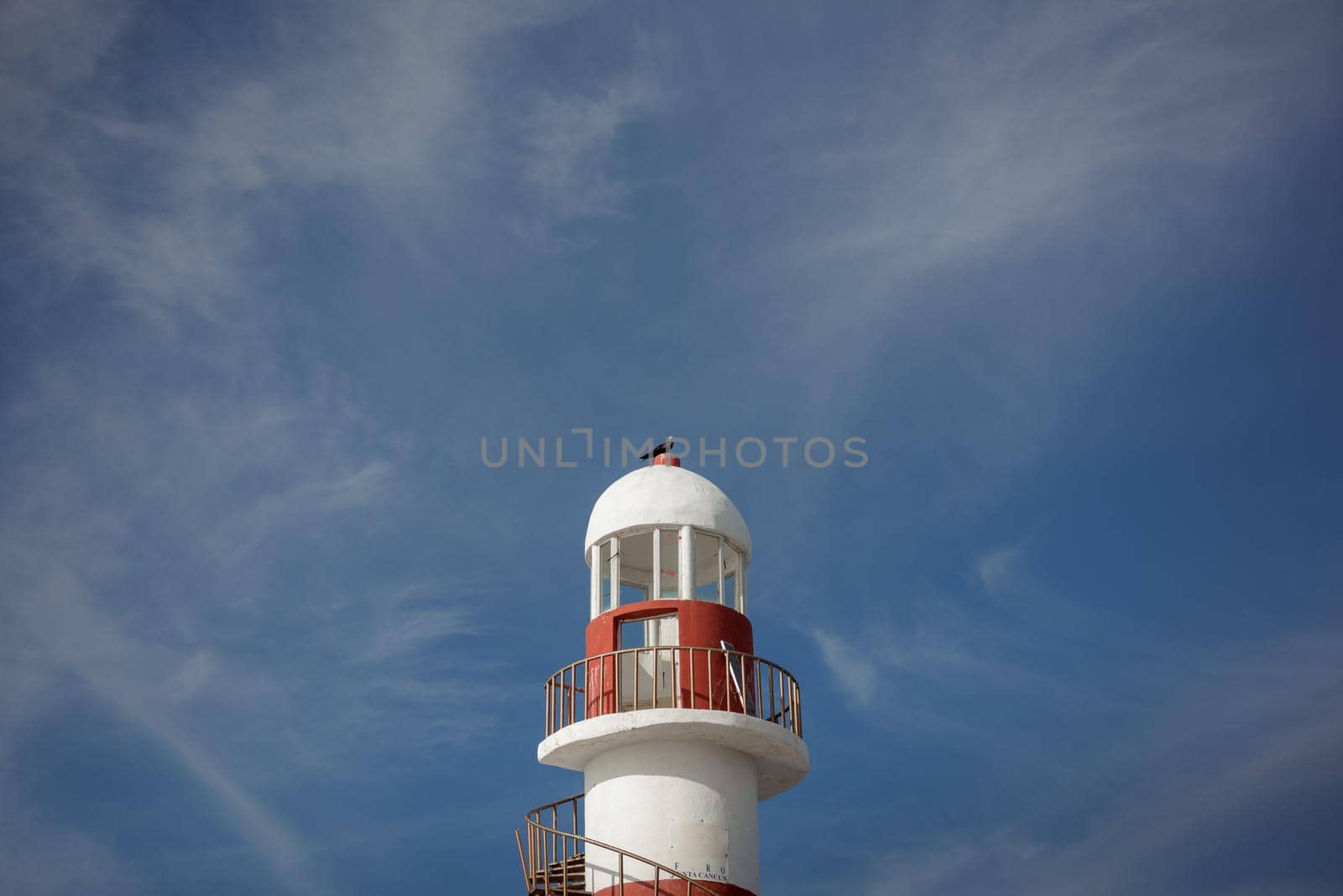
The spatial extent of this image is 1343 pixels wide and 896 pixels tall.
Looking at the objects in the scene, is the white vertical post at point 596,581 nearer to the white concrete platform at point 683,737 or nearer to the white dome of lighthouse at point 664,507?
the white dome of lighthouse at point 664,507

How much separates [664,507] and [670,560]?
2.83 meters

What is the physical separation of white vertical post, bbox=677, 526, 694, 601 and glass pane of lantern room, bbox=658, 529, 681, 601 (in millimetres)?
248

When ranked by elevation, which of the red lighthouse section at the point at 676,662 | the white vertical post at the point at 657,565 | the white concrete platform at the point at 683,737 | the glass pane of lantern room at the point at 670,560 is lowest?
the white concrete platform at the point at 683,737

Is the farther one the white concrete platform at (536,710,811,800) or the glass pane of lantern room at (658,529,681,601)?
the glass pane of lantern room at (658,529,681,601)

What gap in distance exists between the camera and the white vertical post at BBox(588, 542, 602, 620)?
115 feet

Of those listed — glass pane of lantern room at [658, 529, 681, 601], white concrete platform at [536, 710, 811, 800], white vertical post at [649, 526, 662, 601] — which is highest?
glass pane of lantern room at [658, 529, 681, 601]

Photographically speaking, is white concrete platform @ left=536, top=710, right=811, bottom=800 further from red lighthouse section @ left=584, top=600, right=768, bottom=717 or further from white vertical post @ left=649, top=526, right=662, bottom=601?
white vertical post @ left=649, top=526, right=662, bottom=601

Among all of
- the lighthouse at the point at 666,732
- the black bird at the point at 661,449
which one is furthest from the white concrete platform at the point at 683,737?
the black bird at the point at 661,449

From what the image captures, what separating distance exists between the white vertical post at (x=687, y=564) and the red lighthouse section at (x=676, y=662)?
507 millimetres

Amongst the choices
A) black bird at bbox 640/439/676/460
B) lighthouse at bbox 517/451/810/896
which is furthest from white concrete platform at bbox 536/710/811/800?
black bird at bbox 640/439/676/460

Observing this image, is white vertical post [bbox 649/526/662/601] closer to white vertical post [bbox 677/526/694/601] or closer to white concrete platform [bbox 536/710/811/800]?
white vertical post [bbox 677/526/694/601]

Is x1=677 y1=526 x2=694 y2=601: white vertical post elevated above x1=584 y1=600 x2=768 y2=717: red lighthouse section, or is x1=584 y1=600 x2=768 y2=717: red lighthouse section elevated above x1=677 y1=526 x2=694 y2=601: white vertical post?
x1=677 y1=526 x2=694 y2=601: white vertical post

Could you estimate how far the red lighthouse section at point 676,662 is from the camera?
32.2 meters

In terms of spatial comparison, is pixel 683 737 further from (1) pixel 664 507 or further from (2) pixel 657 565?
(1) pixel 664 507
